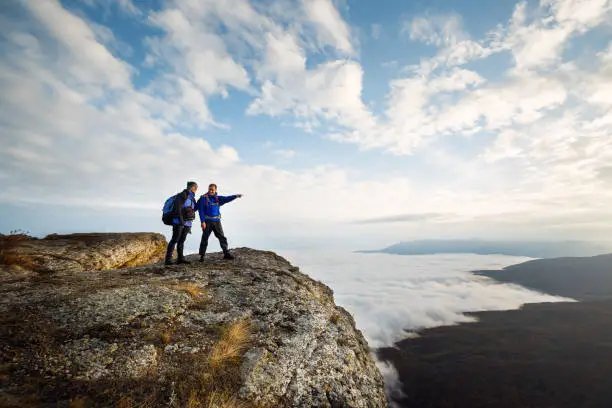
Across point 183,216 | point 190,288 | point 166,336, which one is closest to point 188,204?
point 183,216

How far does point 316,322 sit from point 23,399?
820 cm

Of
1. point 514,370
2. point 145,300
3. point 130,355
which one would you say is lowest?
point 514,370

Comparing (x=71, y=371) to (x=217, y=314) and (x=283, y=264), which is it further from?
(x=283, y=264)

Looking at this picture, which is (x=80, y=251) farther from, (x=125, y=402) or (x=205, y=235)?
(x=125, y=402)

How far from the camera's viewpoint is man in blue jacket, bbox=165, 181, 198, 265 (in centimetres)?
1392

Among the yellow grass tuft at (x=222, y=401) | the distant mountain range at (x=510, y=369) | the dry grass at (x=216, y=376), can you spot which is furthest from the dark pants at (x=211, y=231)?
the distant mountain range at (x=510, y=369)

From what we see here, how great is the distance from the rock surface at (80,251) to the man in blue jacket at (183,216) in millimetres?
5963

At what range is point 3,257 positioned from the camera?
45.6 feet

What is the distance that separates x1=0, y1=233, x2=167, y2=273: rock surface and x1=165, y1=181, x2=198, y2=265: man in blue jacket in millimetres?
5963

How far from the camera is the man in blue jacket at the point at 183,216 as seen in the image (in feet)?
45.7

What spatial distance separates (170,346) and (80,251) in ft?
46.7

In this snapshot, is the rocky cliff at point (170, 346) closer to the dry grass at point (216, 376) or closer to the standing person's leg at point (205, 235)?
the dry grass at point (216, 376)

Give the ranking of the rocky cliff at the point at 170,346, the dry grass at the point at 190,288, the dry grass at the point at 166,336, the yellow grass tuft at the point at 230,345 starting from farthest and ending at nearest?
the dry grass at the point at 190,288
the dry grass at the point at 166,336
the yellow grass tuft at the point at 230,345
the rocky cliff at the point at 170,346

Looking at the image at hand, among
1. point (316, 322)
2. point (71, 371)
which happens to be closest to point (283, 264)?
point (316, 322)
